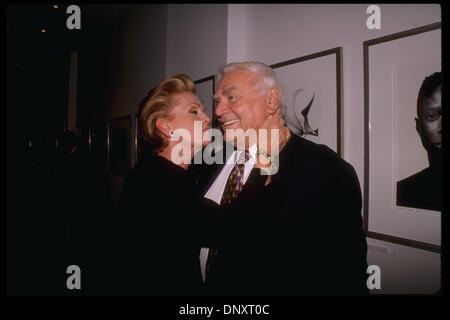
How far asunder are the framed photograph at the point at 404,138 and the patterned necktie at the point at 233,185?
21.0 inches

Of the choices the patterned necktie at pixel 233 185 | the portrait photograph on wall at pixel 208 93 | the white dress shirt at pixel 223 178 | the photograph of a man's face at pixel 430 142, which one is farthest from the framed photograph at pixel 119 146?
the photograph of a man's face at pixel 430 142

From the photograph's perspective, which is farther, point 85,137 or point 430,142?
point 85,137

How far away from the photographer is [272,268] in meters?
1.06

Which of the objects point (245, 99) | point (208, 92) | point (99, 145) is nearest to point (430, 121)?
point (245, 99)

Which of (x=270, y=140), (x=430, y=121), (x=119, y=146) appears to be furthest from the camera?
(x=119, y=146)

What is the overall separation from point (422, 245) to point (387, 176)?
29 cm

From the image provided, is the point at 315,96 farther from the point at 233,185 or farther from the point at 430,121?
the point at 233,185

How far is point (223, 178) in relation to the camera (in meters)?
1.36

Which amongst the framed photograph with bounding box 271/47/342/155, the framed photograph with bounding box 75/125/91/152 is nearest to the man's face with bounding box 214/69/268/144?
the framed photograph with bounding box 271/47/342/155

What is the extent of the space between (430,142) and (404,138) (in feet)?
0.29

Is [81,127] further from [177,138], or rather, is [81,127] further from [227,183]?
[227,183]

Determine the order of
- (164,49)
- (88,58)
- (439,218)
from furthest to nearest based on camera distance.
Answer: (88,58) → (164,49) → (439,218)

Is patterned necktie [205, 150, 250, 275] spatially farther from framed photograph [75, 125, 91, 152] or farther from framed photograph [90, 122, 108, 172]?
framed photograph [75, 125, 91, 152]

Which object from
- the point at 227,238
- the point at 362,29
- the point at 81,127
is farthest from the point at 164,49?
the point at 81,127
